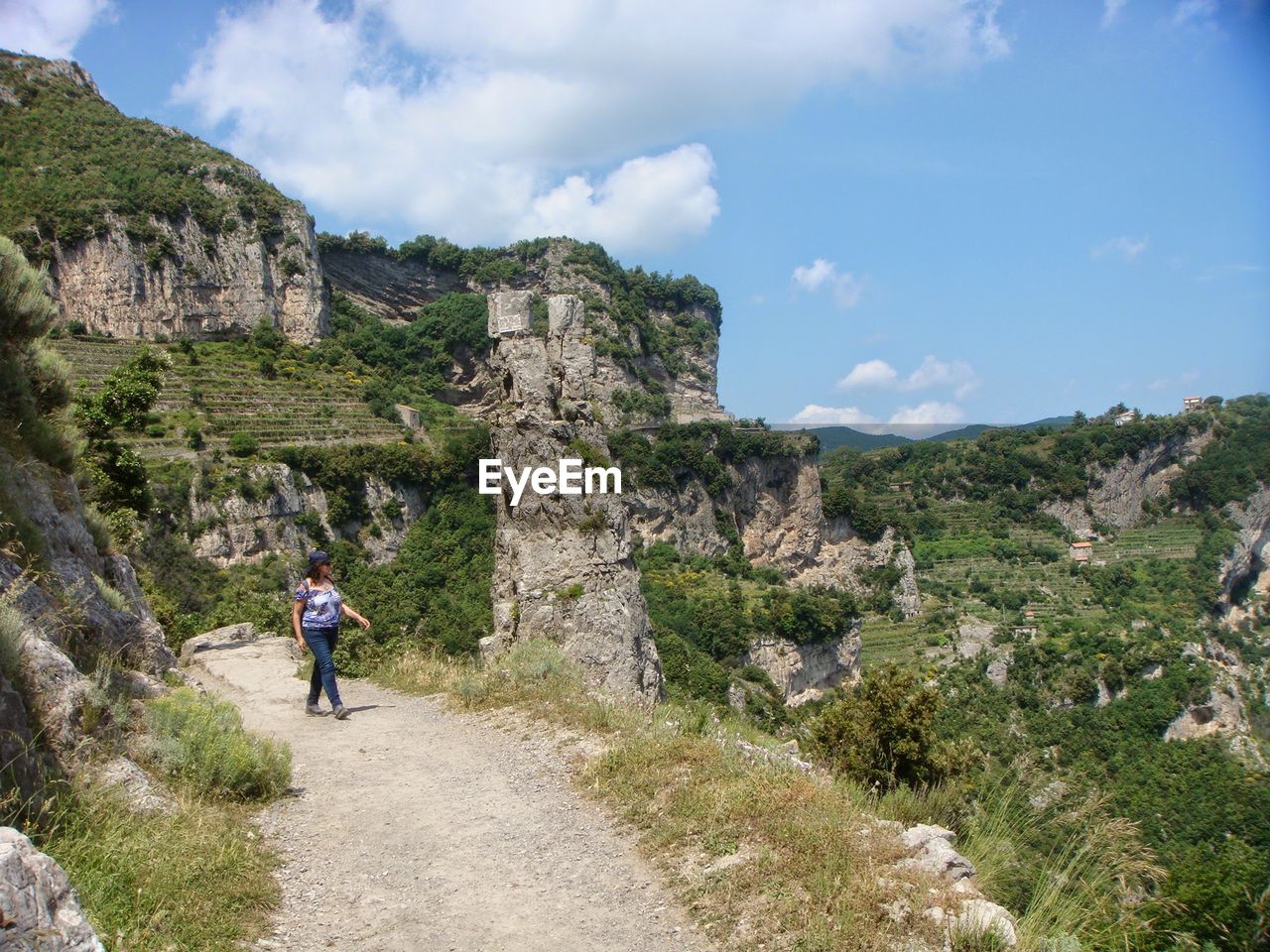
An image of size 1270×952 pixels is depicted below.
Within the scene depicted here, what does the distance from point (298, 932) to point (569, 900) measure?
1132 millimetres

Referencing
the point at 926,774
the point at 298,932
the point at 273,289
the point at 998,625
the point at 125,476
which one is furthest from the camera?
the point at 273,289

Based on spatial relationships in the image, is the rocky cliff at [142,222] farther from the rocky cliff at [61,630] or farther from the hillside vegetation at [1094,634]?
the hillside vegetation at [1094,634]

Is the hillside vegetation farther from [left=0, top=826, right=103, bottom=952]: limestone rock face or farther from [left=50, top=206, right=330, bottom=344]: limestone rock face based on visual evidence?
[left=50, top=206, right=330, bottom=344]: limestone rock face

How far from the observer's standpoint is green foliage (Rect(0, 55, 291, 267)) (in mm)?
48156

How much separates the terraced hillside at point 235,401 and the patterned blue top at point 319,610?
30.5 metres

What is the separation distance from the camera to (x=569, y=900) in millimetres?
3891

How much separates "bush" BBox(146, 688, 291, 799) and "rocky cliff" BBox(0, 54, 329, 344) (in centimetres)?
4683

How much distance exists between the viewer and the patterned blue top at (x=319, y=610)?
24.3ft

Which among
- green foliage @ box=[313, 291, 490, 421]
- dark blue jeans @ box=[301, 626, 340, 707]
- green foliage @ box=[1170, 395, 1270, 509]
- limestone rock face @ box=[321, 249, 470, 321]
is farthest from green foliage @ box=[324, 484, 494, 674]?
green foliage @ box=[1170, 395, 1270, 509]

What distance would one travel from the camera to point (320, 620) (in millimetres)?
7418

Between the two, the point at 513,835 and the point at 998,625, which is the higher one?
the point at 513,835

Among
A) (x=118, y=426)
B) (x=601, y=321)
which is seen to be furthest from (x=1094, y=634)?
(x=601, y=321)

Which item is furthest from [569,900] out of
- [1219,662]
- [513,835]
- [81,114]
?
[81,114]

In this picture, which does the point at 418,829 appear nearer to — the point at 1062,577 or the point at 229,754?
the point at 229,754
